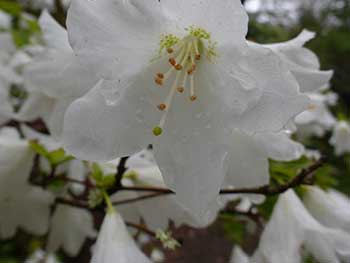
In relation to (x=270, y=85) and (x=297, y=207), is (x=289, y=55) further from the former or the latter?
(x=297, y=207)

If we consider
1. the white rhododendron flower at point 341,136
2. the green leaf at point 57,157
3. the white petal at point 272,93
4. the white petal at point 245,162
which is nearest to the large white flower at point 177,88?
the white petal at point 272,93

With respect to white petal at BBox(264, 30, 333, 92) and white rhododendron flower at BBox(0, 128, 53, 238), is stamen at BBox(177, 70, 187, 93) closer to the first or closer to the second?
white petal at BBox(264, 30, 333, 92)

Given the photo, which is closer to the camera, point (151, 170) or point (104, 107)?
point (104, 107)

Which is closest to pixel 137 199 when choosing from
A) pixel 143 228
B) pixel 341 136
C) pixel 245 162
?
pixel 143 228

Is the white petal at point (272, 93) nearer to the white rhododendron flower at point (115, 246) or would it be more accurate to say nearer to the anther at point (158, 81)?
the anther at point (158, 81)

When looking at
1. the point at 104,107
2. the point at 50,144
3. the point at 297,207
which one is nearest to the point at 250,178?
the point at 297,207

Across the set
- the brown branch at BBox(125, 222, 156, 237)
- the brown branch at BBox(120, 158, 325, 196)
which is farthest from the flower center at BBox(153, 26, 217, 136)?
the brown branch at BBox(125, 222, 156, 237)

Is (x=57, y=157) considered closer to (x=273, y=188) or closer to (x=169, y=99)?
(x=169, y=99)
